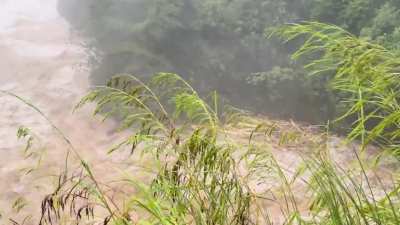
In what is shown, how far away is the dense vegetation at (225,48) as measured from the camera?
9.06 meters

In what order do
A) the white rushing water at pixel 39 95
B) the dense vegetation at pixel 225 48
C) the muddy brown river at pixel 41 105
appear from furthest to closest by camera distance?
the dense vegetation at pixel 225 48 < the white rushing water at pixel 39 95 < the muddy brown river at pixel 41 105

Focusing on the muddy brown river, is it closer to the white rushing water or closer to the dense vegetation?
the white rushing water

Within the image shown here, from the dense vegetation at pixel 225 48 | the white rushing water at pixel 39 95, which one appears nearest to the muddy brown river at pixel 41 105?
the white rushing water at pixel 39 95

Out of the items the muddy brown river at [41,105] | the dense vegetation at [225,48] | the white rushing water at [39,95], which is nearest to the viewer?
the muddy brown river at [41,105]

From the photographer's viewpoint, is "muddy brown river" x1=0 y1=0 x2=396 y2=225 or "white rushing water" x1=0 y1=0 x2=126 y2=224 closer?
"muddy brown river" x1=0 y1=0 x2=396 y2=225

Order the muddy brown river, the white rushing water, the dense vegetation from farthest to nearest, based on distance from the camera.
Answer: the dense vegetation
the white rushing water
the muddy brown river

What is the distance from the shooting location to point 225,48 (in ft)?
32.8

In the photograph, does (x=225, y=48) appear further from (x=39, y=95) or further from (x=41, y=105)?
(x=39, y=95)

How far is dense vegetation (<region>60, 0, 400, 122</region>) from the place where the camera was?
357 inches

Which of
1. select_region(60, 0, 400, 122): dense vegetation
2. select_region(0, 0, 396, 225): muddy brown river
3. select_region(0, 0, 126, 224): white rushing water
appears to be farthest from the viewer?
select_region(60, 0, 400, 122): dense vegetation

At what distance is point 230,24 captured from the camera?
32.3 feet

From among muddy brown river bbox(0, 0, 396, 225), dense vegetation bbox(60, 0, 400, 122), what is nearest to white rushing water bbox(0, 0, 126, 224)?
muddy brown river bbox(0, 0, 396, 225)

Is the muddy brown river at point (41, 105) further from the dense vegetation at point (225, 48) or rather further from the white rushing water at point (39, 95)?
the dense vegetation at point (225, 48)

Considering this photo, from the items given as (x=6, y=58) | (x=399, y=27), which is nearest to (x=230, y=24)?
(x=399, y=27)
